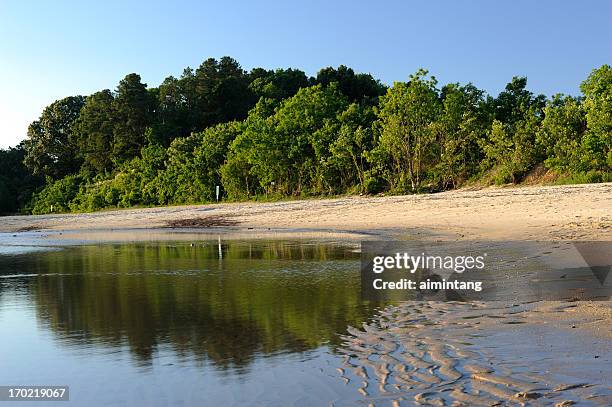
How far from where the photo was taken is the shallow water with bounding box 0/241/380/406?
4.59 m

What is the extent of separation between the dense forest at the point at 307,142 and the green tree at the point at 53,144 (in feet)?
0.62

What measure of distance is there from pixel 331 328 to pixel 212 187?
38850 mm

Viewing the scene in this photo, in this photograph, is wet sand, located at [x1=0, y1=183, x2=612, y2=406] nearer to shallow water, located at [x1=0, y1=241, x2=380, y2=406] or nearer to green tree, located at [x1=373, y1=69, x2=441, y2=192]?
shallow water, located at [x1=0, y1=241, x2=380, y2=406]

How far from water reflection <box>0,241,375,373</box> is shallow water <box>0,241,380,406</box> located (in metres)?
0.02

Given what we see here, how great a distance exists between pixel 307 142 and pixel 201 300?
28.8m

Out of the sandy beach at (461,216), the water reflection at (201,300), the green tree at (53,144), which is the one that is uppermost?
the green tree at (53,144)

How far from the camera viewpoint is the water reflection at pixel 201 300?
601 centimetres

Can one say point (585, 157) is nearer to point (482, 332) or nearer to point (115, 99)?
point (482, 332)

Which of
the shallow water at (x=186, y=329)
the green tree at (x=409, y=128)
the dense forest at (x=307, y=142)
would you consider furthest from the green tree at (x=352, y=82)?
the shallow water at (x=186, y=329)

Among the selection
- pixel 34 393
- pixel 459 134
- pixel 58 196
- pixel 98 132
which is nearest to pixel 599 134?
pixel 459 134

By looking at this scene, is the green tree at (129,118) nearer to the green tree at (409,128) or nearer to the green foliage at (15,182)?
the green foliage at (15,182)

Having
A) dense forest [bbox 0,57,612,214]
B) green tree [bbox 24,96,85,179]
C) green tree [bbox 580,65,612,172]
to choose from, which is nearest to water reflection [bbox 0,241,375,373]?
green tree [bbox 580,65,612,172]

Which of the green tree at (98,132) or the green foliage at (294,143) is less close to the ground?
the green tree at (98,132)

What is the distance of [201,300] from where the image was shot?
8.43 meters
